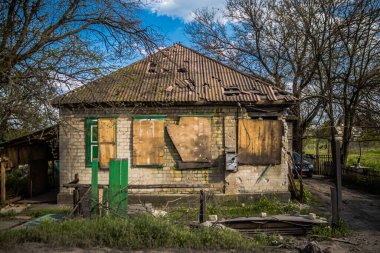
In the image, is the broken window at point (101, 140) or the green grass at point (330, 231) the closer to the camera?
the green grass at point (330, 231)

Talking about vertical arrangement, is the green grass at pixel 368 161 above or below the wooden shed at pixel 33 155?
below

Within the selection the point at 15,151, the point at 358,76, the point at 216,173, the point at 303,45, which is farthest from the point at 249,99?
the point at 303,45

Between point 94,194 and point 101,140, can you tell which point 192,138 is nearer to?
point 101,140

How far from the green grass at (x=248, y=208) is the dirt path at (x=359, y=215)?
Result: 116 centimetres

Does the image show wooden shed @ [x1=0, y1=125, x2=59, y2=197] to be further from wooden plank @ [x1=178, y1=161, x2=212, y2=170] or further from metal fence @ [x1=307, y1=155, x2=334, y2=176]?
metal fence @ [x1=307, y1=155, x2=334, y2=176]

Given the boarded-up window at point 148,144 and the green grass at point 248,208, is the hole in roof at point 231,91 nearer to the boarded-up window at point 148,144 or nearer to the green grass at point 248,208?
the boarded-up window at point 148,144

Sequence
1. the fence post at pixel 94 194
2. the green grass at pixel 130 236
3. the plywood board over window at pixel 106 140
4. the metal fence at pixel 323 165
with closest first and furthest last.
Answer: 1. the green grass at pixel 130 236
2. the fence post at pixel 94 194
3. the plywood board over window at pixel 106 140
4. the metal fence at pixel 323 165

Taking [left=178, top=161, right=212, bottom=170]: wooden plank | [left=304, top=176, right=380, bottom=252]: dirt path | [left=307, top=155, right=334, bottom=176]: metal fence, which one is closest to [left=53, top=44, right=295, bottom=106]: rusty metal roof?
[left=178, top=161, right=212, bottom=170]: wooden plank

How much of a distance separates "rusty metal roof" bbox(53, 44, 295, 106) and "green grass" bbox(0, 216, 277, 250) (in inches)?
186

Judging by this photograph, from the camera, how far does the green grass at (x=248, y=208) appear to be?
32.8 ft

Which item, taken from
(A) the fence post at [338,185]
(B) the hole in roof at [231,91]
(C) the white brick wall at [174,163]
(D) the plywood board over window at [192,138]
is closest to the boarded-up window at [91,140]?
(C) the white brick wall at [174,163]

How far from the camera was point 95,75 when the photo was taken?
759 centimetres

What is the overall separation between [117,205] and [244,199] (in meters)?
4.85

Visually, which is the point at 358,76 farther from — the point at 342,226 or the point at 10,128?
the point at 10,128
